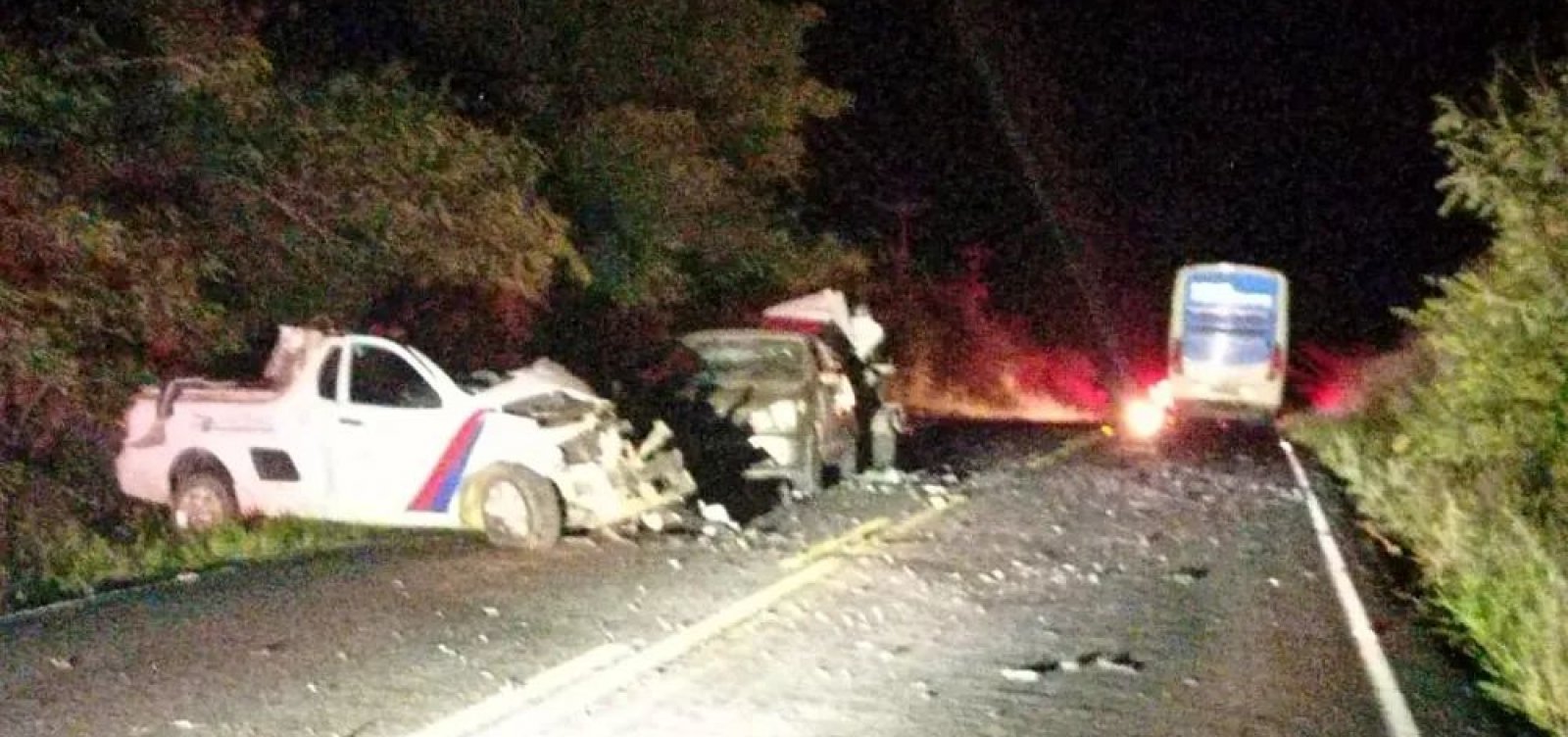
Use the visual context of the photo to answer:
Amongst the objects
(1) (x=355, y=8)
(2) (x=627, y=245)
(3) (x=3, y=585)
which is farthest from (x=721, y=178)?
(3) (x=3, y=585)

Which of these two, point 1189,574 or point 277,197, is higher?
point 277,197

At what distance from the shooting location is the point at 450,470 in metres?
14.7

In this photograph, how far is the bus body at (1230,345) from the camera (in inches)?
1452

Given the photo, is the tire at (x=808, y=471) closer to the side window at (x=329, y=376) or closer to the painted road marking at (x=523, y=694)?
the side window at (x=329, y=376)

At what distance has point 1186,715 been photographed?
9.09 meters

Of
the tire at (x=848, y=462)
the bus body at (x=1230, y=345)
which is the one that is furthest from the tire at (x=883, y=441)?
the bus body at (x=1230, y=345)

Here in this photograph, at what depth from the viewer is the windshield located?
19.3m

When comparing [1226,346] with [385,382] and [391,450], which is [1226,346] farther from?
[391,450]

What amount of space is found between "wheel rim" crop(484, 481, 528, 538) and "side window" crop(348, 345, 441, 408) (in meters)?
0.91

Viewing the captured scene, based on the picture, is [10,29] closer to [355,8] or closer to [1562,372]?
[355,8]

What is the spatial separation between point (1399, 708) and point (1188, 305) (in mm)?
29278

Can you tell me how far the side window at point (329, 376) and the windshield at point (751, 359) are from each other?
5.03m

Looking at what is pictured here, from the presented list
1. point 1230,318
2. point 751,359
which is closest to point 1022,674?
point 751,359

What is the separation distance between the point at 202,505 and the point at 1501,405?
417 inches
